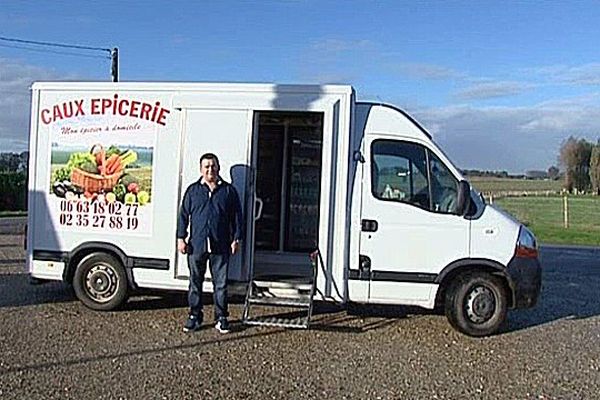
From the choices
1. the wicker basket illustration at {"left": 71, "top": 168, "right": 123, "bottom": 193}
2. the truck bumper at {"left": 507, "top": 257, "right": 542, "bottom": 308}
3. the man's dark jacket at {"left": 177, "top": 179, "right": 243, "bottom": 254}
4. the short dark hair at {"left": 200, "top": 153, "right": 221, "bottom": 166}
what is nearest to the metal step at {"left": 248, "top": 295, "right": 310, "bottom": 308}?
the man's dark jacket at {"left": 177, "top": 179, "right": 243, "bottom": 254}

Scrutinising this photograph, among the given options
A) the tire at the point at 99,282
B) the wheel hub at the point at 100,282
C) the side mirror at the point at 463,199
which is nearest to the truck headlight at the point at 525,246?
the side mirror at the point at 463,199

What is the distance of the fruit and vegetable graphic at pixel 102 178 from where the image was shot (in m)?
9.47

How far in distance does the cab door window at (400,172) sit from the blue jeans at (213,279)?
6.39ft

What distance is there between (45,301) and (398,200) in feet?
16.0

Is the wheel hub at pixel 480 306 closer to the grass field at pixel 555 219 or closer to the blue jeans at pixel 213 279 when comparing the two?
the blue jeans at pixel 213 279

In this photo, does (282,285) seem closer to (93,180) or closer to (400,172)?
(400,172)

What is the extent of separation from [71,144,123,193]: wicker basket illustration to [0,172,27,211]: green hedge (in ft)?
95.5

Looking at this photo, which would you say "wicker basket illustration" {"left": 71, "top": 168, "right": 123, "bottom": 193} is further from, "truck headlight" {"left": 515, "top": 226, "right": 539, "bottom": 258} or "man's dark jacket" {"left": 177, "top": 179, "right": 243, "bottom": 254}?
"truck headlight" {"left": 515, "top": 226, "right": 539, "bottom": 258}

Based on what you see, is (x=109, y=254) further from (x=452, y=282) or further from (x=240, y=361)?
(x=452, y=282)

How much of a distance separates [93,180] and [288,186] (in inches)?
102

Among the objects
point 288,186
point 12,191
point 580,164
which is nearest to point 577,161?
point 580,164

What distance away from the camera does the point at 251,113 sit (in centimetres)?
905

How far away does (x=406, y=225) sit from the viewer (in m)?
8.94

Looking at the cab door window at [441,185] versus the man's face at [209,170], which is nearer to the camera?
the man's face at [209,170]
